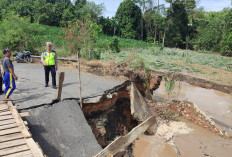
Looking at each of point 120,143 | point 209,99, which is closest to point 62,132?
point 120,143

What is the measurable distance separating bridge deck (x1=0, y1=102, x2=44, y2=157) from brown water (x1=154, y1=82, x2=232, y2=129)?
29.5ft

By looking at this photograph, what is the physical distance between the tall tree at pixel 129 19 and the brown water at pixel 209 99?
2988cm

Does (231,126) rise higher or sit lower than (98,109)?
lower

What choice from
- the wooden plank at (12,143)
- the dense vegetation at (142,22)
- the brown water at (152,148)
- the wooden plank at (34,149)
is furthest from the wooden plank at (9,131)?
the dense vegetation at (142,22)

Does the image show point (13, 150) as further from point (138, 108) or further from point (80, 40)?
point (80, 40)

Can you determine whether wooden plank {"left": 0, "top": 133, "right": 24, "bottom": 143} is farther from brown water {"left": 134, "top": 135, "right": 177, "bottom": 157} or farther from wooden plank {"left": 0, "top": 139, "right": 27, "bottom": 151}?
brown water {"left": 134, "top": 135, "right": 177, "bottom": 157}

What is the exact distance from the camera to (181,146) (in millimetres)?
8305

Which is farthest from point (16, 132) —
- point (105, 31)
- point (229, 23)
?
point (105, 31)

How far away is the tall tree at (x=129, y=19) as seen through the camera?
44594 millimetres

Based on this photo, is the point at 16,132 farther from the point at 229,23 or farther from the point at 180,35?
the point at 180,35

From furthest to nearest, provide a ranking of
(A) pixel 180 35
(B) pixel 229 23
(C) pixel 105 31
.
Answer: (C) pixel 105 31 < (A) pixel 180 35 < (B) pixel 229 23

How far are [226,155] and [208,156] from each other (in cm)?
75

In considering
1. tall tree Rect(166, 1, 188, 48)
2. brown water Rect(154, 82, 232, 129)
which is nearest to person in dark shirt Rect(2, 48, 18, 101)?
brown water Rect(154, 82, 232, 129)

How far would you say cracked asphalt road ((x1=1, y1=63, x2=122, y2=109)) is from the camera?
19.8 ft
